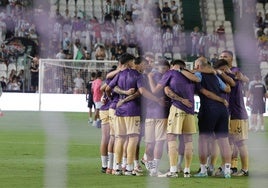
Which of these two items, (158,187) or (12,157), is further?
(12,157)

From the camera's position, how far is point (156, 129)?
9328 millimetres

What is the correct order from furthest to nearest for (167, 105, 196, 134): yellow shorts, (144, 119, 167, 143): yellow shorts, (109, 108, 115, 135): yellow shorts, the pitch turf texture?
(109, 108, 115, 135): yellow shorts < (144, 119, 167, 143): yellow shorts < (167, 105, 196, 134): yellow shorts < the pitch turf texture

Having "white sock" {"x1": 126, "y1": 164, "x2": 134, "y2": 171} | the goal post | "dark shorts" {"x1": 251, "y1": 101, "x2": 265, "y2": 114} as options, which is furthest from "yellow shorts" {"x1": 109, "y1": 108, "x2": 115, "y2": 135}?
the goal post

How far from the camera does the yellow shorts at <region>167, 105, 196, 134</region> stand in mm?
9055

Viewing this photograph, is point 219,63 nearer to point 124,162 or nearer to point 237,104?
point 237,104

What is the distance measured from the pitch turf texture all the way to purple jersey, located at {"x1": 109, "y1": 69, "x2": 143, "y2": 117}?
655mm

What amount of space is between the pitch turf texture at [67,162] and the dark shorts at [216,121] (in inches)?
18.9

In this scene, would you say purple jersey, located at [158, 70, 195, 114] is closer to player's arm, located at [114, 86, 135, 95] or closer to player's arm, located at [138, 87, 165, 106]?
player's arm, located at [138, 87, 165, 106]

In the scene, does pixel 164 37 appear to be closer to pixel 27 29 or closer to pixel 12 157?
pixel 27 29

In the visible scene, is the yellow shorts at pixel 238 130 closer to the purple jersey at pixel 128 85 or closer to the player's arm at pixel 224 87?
the player's arm at pixel 224 87

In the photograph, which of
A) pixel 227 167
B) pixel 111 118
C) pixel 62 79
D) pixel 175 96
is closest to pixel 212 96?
pixel 175 96

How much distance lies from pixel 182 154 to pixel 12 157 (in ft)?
8.27

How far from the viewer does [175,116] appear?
9.09 meters

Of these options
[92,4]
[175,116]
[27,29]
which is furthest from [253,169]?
[27,29]
